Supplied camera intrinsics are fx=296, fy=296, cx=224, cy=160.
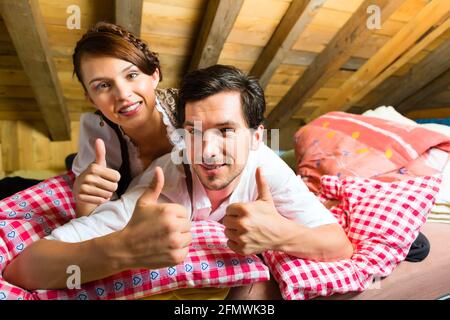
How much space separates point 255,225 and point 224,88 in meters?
0.42

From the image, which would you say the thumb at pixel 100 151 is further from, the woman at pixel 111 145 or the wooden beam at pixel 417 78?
the wooden beam at pixel 417 78

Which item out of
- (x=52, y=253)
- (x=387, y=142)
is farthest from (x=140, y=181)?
(x=387, y=142)

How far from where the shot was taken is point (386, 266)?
925mm

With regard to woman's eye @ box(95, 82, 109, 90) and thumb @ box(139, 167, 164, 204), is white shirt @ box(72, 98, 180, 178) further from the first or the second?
thumb @ box(139, 167, 164, 204)

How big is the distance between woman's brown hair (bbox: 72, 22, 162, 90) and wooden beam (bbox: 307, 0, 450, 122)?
2016mm

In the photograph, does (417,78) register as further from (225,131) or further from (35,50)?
(35,50)

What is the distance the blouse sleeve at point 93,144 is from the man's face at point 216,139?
1.32ft

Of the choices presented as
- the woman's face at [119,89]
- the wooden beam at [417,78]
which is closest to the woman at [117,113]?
the woman's face at [119,89]

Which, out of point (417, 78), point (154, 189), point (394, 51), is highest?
point (394, 51)

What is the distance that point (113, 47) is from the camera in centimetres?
95

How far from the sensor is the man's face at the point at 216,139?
0.85 meters

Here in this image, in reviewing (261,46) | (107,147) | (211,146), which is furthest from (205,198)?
(261,46)

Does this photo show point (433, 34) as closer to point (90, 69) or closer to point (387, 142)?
point (387, 142)
